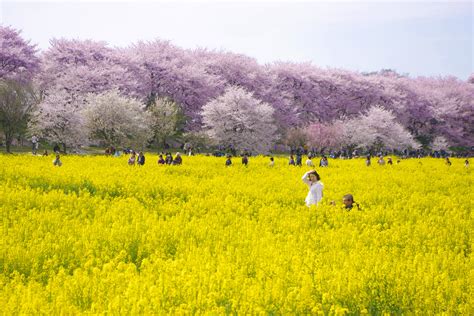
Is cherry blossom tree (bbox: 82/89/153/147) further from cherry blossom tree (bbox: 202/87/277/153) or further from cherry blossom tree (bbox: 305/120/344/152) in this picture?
cherry blossom tree (bbox: 305/120/344/152)

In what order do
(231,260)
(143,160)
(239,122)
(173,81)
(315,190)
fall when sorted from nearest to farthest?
1. (231,260)
2. (315,190)
3. (143,160)
4. (239,122)
5. (173,81)

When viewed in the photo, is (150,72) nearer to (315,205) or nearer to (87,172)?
(87,172)

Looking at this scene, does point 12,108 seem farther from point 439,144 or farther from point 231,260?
point 439,144

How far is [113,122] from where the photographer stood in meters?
42.4

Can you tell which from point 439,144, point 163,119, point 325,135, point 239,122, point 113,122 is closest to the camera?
point 113,122

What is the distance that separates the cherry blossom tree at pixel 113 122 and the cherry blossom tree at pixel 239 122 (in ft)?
30.6

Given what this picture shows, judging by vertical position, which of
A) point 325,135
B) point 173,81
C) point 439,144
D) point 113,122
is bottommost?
point 439,144

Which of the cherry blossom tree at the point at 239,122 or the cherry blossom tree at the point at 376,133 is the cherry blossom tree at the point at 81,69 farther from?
the cherry blossom tree at the point at 376,133

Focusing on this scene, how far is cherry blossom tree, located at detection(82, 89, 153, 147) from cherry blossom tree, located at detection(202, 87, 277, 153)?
932cm

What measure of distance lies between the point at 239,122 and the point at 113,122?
14.0 meters

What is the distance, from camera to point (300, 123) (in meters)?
67.5

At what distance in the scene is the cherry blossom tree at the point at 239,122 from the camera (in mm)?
50438

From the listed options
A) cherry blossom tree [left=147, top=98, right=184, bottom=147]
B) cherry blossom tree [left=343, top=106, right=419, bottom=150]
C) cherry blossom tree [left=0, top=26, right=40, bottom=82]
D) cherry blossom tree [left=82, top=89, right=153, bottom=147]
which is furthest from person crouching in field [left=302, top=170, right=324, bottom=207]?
cherry blossom tree [left=343, top=106, right=419, bottom=150]

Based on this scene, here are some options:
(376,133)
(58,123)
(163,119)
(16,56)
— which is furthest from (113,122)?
(376,133)
